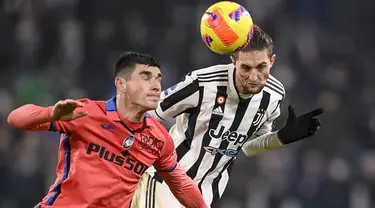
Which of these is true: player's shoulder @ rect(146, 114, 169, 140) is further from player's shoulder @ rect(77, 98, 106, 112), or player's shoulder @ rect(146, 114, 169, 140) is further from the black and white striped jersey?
the black and white striped jersey

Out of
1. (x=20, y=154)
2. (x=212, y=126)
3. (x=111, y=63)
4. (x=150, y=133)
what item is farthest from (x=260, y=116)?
(x=111, y=63)

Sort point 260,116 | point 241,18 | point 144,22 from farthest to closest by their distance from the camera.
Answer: point 144,22 < point 260,116 < point 241,18

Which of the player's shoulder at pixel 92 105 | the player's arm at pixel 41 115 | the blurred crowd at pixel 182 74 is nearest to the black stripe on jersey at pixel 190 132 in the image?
the player's shoulder at pixel 92 105

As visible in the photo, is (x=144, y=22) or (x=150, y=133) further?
(x=144, y=22)

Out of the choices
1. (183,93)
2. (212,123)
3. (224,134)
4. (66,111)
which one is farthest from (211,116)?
(66,111)

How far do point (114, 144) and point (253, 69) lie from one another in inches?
46.8

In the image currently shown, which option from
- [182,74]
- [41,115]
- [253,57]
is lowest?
[182,74]

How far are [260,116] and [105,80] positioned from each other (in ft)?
18.8

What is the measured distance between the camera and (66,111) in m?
4.57

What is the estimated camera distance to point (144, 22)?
12680mm

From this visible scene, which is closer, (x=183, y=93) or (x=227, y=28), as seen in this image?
(x=227, y=28)

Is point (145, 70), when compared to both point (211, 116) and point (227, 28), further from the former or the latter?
point (211, 116)

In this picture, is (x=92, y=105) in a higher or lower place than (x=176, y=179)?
higher

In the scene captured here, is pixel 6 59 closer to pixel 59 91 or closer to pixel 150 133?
pixel 59 91
